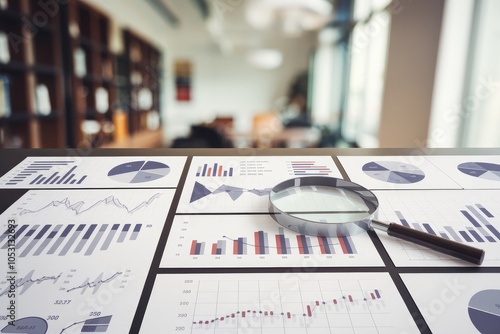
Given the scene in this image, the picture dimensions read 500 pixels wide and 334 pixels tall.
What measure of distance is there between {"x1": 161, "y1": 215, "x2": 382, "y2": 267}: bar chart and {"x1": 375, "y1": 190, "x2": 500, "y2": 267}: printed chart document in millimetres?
56

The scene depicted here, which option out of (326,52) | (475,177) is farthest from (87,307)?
(326,52)

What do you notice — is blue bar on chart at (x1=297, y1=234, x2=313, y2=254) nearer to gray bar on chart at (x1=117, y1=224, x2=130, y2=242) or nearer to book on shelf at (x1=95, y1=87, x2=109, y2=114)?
gray bar on chart at (x1=117, y1=224, x2=130, y2=242)

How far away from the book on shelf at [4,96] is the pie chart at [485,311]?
130 inches

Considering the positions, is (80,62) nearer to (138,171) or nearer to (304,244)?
(138,171)

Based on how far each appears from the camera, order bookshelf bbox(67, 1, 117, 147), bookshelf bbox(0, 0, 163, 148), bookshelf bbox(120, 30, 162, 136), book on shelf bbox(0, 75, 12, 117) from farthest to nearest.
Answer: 1. bookshelf bbox(120, 30, 162, 136)
2. bookshelf bbox(67, 1, 117, 147)
3. bookshelf bbox(0, 0, 163, 148)
4. book on shelf bbox(0, 75, 12, 117)

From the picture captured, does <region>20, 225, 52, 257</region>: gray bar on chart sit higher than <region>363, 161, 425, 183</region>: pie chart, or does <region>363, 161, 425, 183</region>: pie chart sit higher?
<region>363, 161, 425, 183</region>: pie chart

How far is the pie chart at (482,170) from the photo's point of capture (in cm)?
85

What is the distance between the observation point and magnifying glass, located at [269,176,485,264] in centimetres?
55

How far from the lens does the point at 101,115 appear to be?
477 centimetres

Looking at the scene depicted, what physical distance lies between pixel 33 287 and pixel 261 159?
2.03ft

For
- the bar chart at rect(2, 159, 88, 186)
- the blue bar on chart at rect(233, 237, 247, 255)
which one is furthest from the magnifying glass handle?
the bar chart at rect(2, 159, 88, 186)

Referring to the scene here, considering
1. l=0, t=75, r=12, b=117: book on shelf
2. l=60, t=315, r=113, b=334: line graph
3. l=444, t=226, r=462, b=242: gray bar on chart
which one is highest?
l=0, t=75, r=12, b=117: book on shelf

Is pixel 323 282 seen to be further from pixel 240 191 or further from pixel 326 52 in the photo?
pixel 326 52

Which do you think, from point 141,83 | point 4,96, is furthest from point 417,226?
point 141,83
